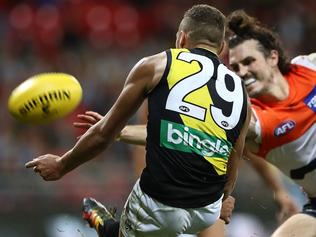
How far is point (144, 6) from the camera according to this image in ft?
47.9

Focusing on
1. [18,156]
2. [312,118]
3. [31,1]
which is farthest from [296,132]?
[31,1]

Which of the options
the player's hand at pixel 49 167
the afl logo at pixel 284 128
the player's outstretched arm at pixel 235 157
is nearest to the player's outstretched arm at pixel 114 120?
the player's hand at pixel 49 167

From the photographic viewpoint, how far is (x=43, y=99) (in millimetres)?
5594

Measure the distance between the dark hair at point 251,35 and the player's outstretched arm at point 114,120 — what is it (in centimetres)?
184

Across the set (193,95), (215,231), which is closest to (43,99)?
(193,95)

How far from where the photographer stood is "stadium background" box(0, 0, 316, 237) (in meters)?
10.0

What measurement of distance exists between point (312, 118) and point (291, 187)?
2.94 metres

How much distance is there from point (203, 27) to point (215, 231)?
1.69 meters

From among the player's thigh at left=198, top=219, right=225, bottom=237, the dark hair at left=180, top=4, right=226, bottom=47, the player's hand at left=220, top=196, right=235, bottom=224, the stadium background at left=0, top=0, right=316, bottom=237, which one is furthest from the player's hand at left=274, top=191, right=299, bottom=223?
the dark hair at left=180, top=4, right=226, bottom=47

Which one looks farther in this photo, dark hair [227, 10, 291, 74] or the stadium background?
the stadium background

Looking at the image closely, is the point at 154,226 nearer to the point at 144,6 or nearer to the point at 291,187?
the point at 291,187

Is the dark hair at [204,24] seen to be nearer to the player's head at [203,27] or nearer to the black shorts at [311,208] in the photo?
the player's head at [203,27]

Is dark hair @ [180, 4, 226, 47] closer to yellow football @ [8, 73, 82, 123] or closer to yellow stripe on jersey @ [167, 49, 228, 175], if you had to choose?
yellow stripe on jersey @ [167, 49, 228, 175]

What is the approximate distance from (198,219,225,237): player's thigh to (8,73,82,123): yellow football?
1.22 meters
